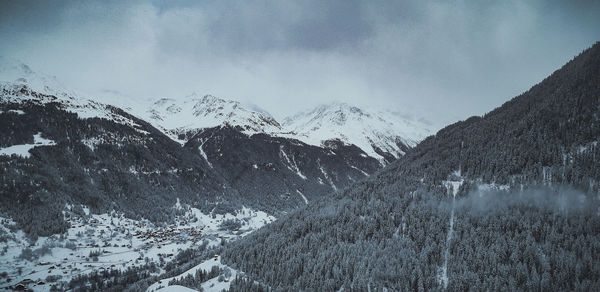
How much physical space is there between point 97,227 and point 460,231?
170205 millimetres

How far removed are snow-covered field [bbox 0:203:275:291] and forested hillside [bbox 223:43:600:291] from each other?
60.0 metres

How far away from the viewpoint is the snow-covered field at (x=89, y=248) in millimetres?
112594

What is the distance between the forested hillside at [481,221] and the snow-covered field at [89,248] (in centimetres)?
5998

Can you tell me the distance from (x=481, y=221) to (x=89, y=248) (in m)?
162

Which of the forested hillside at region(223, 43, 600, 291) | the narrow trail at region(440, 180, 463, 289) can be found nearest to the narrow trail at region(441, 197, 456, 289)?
the narrow trail at region(440, 180, 463, 289)

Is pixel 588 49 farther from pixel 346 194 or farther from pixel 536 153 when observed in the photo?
pixel 346 194

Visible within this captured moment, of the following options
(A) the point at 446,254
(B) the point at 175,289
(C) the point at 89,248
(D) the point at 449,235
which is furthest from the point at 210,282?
(C) the point at 89,248

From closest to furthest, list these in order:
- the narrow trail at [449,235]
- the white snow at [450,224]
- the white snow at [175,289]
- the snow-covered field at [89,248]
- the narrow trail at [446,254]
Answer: the narrow trail at [446,254], the narrow trail at [449,235], the white snow at [450,224], the white snow at [175,289], the snow-covered field at [89,248]

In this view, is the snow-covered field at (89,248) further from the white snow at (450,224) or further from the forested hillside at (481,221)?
the white snow at (450,224)

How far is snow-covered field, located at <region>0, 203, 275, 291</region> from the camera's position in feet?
369

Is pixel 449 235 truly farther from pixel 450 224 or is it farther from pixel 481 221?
pixel 481 221

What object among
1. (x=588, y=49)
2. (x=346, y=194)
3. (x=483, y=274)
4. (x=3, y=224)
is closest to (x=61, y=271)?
(x=3, y=224)

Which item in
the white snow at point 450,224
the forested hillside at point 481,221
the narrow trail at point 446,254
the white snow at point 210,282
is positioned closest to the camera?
the forested hillside at point 481,221

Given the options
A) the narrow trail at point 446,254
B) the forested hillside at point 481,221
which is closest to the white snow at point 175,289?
the forested hillside at point 481,221
